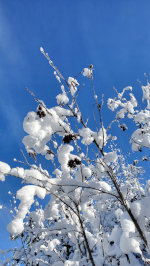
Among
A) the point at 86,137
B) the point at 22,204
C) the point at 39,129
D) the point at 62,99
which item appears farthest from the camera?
the point at 62,99

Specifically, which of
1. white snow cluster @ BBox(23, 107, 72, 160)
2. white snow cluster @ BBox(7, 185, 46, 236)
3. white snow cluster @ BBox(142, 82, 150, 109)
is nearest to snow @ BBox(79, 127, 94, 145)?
white snow cluster @ BBox(23, 107, 72, 160)

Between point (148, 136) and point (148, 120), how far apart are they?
72 centimetres

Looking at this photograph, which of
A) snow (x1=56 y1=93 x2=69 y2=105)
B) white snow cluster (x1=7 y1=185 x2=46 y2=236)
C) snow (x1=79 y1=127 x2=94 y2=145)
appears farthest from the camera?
snow (x1=56 y1=93 x2=69 y2=105)

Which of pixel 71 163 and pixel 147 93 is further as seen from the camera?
pixel 147 93

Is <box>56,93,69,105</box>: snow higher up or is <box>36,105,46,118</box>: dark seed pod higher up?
<box>56,93,69,105</box>: snow

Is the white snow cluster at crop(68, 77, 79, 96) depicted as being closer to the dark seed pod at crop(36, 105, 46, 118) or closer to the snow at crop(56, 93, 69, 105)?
the snow at crop(56, 93, 69, 105)

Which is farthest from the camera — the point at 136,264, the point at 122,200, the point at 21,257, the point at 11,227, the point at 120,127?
the point at 21,257

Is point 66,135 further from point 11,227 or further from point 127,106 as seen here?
point 127,106

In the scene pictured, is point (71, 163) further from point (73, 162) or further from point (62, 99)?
point (62, 99)

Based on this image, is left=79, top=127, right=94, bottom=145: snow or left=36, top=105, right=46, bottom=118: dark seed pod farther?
left=79, top=127, right=94, bottom=145: snow

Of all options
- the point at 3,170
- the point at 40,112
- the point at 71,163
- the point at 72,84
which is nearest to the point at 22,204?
the point at 3,170

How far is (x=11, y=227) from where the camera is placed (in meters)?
1.35

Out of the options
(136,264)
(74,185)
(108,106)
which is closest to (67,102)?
(74,185)

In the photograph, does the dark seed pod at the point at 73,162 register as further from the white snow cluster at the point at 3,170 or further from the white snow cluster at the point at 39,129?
the white snow cluster at the point at 3,170
